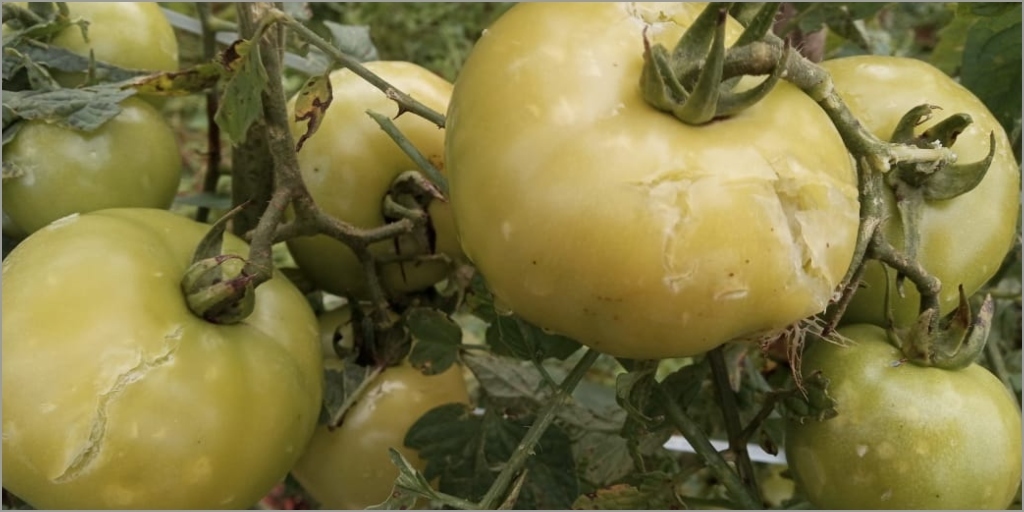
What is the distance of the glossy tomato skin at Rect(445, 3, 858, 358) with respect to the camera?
42 centimetres

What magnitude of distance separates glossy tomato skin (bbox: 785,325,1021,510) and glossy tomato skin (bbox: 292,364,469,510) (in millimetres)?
342

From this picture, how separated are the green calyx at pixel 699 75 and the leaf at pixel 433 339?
35 centimetres

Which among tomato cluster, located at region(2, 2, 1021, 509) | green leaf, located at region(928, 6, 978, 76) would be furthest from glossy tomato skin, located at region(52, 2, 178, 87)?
green leaf, located at region(928, 6, 978, 76)

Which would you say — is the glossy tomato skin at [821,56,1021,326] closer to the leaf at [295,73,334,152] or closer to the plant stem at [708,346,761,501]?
the plant stem at [708,346,761,501]

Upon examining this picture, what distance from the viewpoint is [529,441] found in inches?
23.8

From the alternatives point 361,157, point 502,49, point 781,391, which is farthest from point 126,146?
point 781,391

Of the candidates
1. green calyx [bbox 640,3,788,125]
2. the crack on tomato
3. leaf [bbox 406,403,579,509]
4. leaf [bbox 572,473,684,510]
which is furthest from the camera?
leaf [bbox 406,403,579,509]

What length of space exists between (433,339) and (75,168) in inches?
12.0

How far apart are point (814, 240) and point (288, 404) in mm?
366

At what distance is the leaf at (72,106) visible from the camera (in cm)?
68

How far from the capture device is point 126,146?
2.34 ft

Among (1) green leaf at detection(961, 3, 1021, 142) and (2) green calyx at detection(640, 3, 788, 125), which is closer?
(2) green calyx at detection(640, 3, 788, 125)

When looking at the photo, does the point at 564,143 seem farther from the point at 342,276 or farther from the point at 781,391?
the point at 342,276

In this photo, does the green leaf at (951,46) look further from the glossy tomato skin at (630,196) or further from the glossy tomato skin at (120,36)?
the glossy tomato skin at (120,36)
